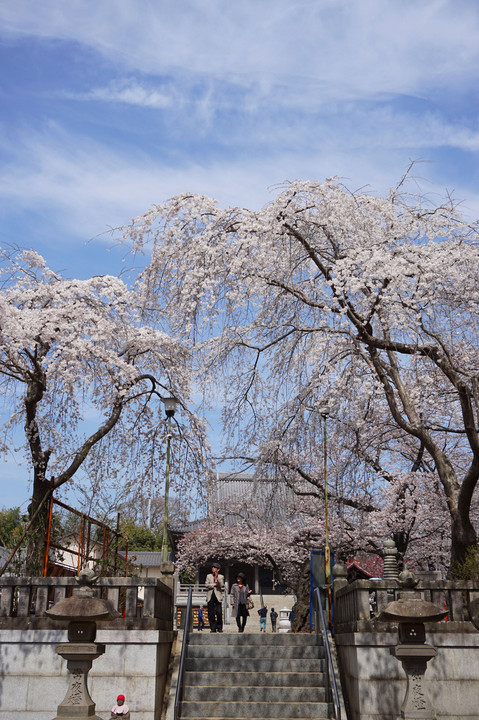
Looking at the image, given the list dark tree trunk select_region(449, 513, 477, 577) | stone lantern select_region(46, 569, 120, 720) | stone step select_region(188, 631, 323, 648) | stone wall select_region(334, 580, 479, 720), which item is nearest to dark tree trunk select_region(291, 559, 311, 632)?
stone step select_region(188, 631, 323, 648)

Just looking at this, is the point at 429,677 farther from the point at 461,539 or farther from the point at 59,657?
the point at 59,657

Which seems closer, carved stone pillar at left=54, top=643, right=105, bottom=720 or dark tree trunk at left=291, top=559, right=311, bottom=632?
carved stone pillar at left=54, top=643, right=105, bottom=720

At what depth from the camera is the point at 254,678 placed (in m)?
12.3

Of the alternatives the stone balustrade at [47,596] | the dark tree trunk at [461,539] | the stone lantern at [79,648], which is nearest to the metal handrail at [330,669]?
the dark tree trunk at [461,539]

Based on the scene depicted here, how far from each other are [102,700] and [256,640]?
390 centimetres

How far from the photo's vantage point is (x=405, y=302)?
14.1 metres

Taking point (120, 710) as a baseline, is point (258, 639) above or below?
above

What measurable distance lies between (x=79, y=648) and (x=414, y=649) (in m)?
4.61

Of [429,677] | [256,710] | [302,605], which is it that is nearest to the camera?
[429,677]

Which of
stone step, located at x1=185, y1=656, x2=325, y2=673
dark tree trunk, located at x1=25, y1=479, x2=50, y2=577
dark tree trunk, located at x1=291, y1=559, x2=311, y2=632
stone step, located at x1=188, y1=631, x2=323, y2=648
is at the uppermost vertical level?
dark tree trunk, located at x1=25, y1=479, x2=50, y2=577

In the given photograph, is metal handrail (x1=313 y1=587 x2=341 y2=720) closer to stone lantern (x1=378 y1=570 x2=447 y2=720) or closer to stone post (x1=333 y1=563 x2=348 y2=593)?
stone post (x1=333 y1=563 x2=348 y2=593)

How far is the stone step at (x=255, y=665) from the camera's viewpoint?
12.7 meters

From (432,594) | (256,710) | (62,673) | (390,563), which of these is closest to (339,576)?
(390,563)

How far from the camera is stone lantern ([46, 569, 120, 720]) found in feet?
30.7
